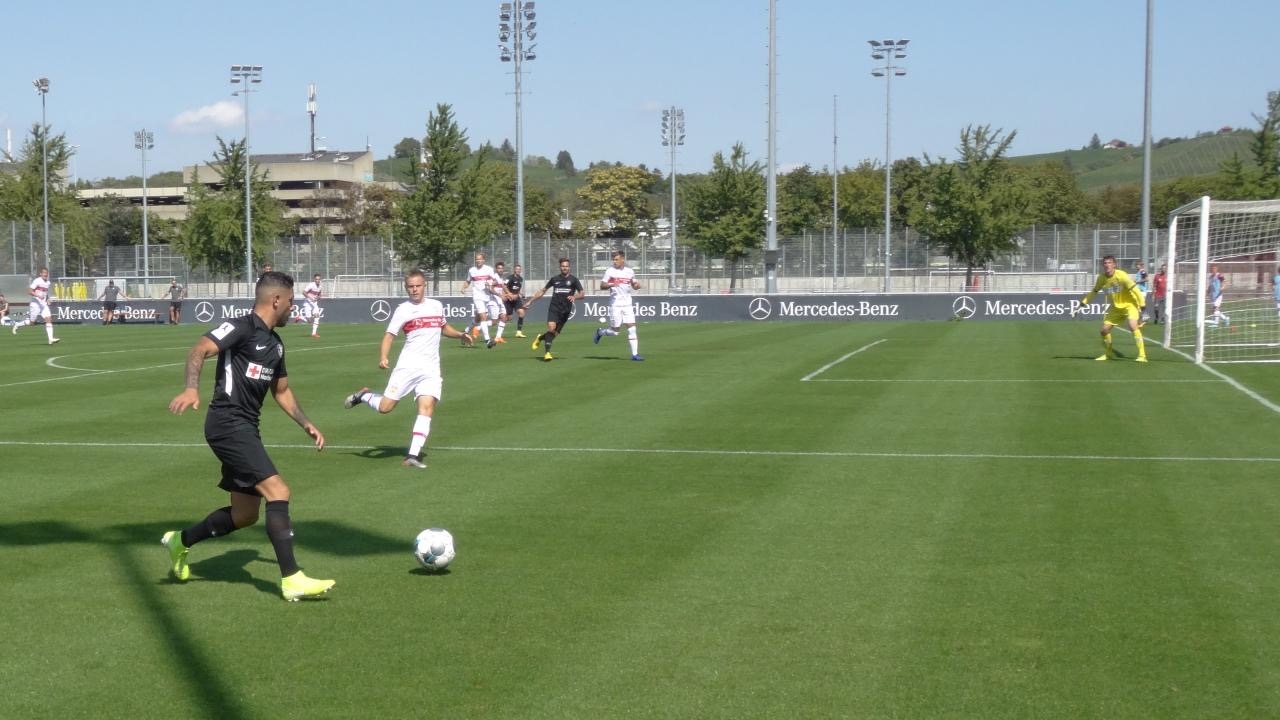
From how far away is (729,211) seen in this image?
63094mm

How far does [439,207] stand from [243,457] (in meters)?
50.9

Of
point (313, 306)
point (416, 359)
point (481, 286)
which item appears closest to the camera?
point (416, 359)

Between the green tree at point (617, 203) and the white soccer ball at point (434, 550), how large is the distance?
416ft

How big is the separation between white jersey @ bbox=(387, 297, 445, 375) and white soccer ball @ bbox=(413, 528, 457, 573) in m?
4.79

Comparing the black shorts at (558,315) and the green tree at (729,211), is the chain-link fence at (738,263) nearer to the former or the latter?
the green tree at (729,211)

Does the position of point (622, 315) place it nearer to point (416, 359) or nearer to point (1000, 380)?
point (1000, 380)

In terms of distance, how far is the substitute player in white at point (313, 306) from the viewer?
3595 centimetres

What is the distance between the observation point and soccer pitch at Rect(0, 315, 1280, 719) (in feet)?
18.5

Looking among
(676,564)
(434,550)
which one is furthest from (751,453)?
(434,550)

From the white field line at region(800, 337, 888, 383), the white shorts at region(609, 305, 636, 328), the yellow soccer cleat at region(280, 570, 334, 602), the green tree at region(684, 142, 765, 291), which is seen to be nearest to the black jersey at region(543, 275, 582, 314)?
the white shorts at region(609, 305, 636, 328)

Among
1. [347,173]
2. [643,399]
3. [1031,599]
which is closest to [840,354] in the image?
[643,399]

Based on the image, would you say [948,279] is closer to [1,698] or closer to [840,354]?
[840,354]

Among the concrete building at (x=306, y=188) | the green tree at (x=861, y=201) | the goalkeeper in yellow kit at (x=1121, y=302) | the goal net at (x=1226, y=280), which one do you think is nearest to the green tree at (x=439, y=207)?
the goal net at (x=1226, y=280)

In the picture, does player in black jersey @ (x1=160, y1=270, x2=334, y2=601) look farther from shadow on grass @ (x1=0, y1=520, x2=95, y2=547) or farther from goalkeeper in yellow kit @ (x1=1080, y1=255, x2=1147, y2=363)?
goalkeeper in yellow kit @ (x1=1080, y1=255, x2=1147, y2=363)
